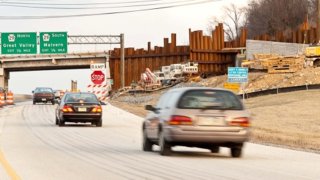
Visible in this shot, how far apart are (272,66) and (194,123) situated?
4501 centimetres

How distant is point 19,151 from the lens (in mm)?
19750

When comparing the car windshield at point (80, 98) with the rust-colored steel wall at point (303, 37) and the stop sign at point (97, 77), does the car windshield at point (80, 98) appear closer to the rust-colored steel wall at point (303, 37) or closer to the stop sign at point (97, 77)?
the stop sign at point (97, 77)

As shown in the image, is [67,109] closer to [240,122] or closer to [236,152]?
[236,152]

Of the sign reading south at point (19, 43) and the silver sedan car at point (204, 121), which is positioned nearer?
the silver sedan car at point (204, 121)

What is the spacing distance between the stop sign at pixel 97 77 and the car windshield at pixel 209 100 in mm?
25258

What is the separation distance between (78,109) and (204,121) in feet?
49.3

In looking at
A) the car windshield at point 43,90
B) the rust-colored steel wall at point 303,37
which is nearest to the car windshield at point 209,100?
the car windshield at point 43,90

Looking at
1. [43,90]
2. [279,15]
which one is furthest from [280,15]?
[43,90]

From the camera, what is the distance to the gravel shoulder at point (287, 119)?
2547 cm

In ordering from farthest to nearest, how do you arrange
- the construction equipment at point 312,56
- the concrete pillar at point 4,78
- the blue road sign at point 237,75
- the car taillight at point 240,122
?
the concrete pillar at point 4,78, the construction equipment at point 312,56, the blue road sign at point 237,75, the car taillight at point 240,122

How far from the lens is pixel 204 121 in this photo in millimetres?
17688

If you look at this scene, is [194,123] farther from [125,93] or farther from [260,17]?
[260,17]

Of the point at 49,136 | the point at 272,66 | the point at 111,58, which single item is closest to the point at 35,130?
the point at 49,136

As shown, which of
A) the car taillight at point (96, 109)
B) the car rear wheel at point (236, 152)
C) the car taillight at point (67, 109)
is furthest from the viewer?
the car taillight at point (96, 109)
